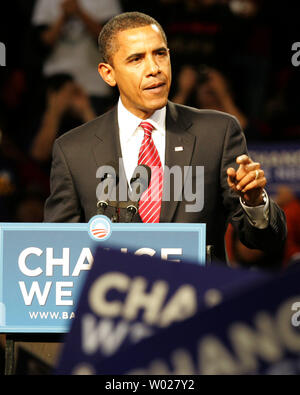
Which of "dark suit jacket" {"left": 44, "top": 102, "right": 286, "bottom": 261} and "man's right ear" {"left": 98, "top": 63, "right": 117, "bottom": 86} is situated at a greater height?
"man's right ear" {"left": 98, "top": 63, "right": 117, "bottom": 86}

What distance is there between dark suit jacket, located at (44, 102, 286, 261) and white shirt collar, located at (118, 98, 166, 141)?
0.07 feet

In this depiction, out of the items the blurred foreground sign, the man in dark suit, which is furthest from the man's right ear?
the blurred foreground sign

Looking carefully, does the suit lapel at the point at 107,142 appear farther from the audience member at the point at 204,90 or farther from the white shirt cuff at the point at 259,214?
the audience member at the point at 204,90

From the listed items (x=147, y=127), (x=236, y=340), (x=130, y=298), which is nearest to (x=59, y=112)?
(x=147, y=127)

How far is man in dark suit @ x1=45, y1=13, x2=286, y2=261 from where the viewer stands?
A: 251 cm

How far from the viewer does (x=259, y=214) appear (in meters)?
2.27

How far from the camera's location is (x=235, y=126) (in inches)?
106

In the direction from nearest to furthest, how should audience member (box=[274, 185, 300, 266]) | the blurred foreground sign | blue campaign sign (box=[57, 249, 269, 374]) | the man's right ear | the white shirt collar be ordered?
the blurred foreground sign → blue campaign sign (box=[57, 249, 269, 374]) → the white shirt collar → the man's right ear → audience member (box=[274, 185, 300, 266])

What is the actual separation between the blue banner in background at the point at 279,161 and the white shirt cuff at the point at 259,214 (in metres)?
2.46

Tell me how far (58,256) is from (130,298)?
777 millimetres

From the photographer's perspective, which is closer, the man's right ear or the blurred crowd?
the man's right ear

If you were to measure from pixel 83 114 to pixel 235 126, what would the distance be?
91.2 inches

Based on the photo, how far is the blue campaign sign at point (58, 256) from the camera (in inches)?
79.6

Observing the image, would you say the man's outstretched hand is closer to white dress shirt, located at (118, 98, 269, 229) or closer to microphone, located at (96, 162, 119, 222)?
microphone, located at (96, 162, 119, 222)
